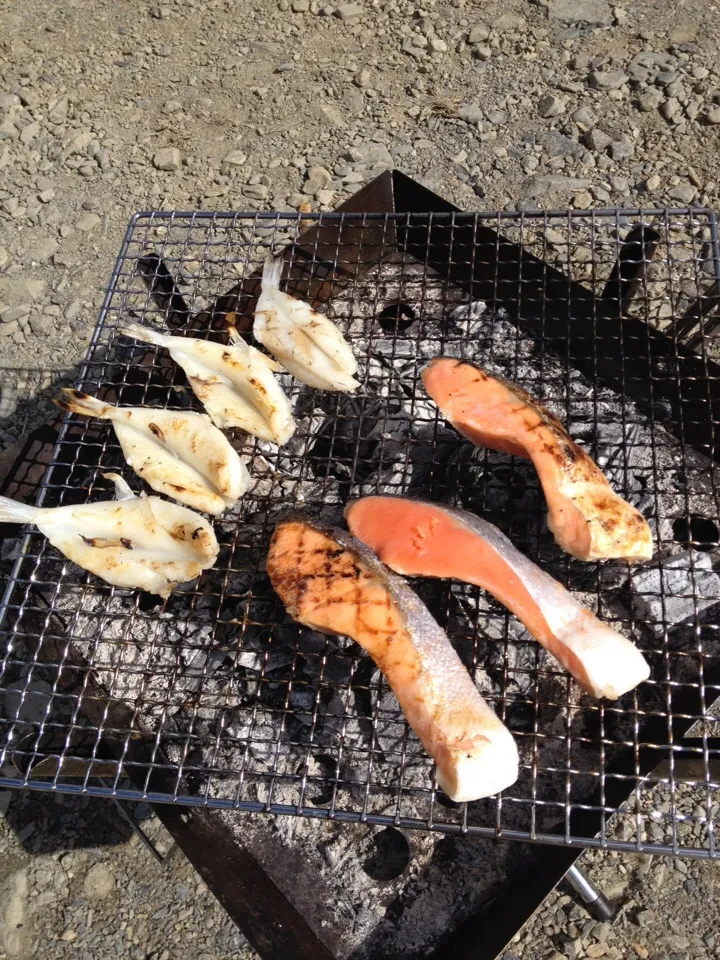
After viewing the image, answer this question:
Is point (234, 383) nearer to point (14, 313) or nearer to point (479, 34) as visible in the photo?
point (14, 313)

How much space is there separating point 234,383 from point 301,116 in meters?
4.02

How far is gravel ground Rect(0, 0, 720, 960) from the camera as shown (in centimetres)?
549

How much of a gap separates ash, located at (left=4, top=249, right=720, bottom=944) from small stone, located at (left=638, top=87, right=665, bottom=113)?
3428 millimetres

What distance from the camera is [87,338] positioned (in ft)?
17.5

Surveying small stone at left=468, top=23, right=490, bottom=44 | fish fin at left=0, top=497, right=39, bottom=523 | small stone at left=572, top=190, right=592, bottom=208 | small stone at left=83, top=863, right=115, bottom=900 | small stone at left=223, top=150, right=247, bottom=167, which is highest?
small stone at left=468, top=23, right=490, bottom=44

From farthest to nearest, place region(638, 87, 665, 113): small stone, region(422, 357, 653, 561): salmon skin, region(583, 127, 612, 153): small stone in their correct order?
region(638, 87, 665, 113): small stone
region(583, 127, 612, 153): small stone
region(422, 357, 653, 561): salmon skin

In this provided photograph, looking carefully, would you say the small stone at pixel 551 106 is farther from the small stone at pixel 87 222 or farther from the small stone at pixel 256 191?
the small stone at pixel 87 222

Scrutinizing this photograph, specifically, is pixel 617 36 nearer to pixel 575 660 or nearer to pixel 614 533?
pixel 614 533

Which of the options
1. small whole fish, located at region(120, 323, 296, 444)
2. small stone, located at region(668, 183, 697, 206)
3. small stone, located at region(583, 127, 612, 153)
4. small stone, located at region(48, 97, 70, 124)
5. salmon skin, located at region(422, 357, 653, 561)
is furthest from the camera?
small stone, located at region(48, 97, 70, 124)

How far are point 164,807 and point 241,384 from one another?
1.84 metres

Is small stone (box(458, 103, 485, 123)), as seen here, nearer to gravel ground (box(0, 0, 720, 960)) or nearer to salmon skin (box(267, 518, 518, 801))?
gravel ground (box(0, 0, 720, 960))

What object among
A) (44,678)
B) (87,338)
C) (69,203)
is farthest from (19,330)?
(44,678)

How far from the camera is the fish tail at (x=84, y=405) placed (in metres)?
3.21

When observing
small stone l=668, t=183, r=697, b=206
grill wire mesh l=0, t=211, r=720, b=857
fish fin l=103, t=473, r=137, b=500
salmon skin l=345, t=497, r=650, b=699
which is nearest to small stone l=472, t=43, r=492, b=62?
small stone l=668, t=183, r=697, b=206
